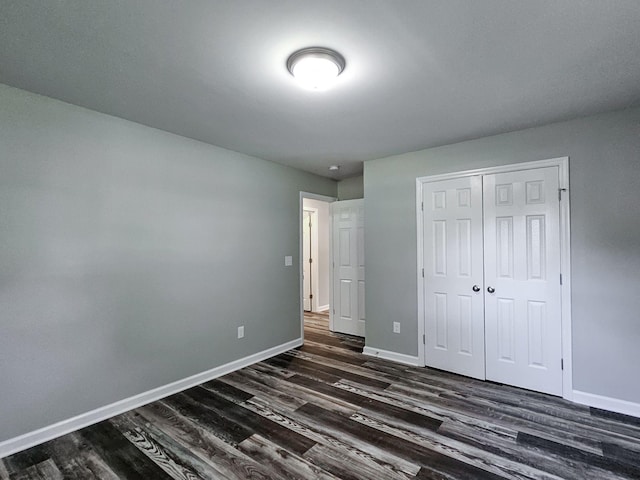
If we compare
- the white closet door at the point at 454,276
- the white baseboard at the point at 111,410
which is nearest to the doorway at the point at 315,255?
the white baseboard at the point at 111,410

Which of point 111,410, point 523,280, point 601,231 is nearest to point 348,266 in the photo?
point 523,280

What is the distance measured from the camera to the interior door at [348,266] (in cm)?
470

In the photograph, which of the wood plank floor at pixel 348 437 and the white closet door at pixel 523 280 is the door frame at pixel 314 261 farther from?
the white closet door at pixel 523 280

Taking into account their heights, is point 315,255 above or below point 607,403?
above

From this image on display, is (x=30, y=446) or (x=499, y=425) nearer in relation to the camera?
(x=30, y=446)

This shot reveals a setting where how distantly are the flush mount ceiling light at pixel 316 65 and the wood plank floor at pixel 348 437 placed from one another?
93.1 inches

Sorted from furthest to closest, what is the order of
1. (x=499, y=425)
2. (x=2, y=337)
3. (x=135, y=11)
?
(x=499, y=425)
(x=2, y=337)
(x=135, y=11)

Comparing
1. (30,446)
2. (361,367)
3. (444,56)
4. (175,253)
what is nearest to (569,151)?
(444,56)

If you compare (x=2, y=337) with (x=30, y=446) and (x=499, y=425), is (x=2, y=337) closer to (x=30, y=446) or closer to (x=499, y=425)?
(x=30, y=446)

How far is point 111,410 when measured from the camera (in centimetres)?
251

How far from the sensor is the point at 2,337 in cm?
206

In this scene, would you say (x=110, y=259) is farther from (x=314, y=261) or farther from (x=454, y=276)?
(x=314, y=261)

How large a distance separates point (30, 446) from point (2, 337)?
78cm

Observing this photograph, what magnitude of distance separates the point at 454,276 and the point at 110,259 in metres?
3.25
